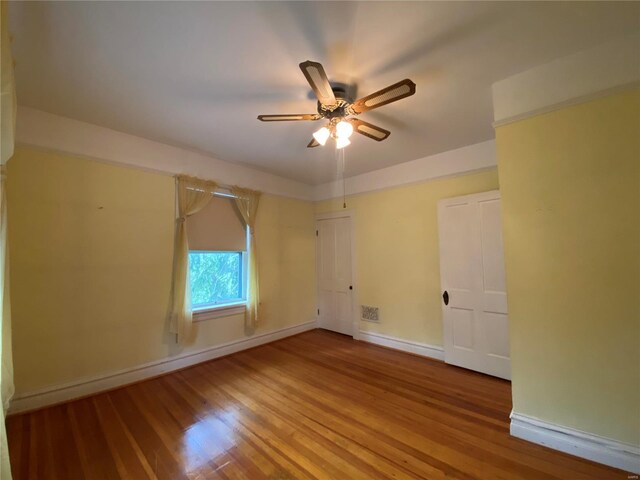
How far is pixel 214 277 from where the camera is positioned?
3.68 metres

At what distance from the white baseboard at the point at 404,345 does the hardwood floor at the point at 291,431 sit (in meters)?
0.37

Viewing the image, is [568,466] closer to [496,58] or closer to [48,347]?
[496,58]

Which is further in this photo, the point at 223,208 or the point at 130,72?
the point at 223,208

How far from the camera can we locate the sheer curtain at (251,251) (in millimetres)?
3842

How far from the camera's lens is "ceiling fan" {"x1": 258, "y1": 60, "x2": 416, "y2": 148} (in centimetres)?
159

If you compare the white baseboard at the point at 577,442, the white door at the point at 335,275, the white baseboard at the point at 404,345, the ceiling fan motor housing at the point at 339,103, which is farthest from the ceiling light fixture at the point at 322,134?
the white baseboard at the point at 404,345

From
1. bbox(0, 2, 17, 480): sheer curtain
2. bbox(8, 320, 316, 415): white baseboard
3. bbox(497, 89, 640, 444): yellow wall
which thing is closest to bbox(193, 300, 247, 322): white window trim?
bbox(8, 320, 316, 415): white baseboard

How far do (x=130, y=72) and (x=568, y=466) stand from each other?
411 centimetres

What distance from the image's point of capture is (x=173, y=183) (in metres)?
3.24

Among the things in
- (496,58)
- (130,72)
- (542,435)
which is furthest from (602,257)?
(130,72)

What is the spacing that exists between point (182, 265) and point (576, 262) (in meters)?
3.77

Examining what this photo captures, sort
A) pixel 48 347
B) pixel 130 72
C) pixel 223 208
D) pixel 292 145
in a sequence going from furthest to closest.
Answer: pixel 223 208
pixel 292 145
pixel 48 347
pixel 130 72

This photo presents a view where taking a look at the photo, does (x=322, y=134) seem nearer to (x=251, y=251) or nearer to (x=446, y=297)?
(x=251, y=251)

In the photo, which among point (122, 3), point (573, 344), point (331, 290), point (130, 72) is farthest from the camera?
point (331, 290)
